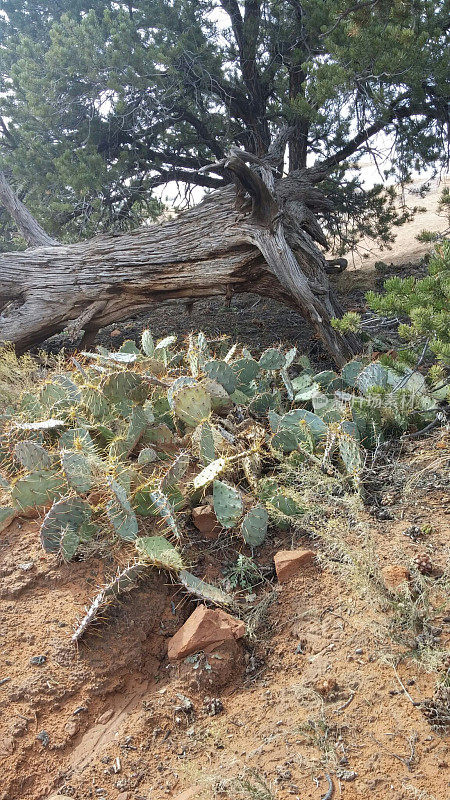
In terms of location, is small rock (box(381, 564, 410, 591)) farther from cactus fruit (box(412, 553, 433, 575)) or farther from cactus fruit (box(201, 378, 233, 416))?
cactus fruit (box(201, 378, 233, 416))

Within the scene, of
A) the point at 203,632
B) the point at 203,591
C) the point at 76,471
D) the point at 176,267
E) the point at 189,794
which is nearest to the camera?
the point at 189,794

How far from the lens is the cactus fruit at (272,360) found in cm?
468

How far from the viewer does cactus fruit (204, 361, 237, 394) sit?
4.12m

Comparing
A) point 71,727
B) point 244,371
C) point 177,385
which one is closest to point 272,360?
point 244,371

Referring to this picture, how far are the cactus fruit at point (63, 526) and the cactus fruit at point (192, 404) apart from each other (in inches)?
33.6

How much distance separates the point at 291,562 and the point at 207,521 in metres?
0.58

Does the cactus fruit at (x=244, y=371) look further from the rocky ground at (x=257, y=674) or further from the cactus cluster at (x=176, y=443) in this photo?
the rocky ground at (x=257, y=674)

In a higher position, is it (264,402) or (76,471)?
(76,471)

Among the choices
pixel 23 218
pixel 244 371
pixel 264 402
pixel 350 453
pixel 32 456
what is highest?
pixel 23 218

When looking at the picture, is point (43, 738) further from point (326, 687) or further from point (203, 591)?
point (326, 687)

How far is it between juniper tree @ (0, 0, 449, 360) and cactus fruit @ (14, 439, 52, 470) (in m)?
2.87

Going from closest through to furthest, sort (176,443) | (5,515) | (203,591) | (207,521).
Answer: (203,591) < (207,521) < (5,515) < (176,443)

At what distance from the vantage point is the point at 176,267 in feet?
20.7

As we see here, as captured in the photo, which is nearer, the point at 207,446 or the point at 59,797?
the point at 59,797
